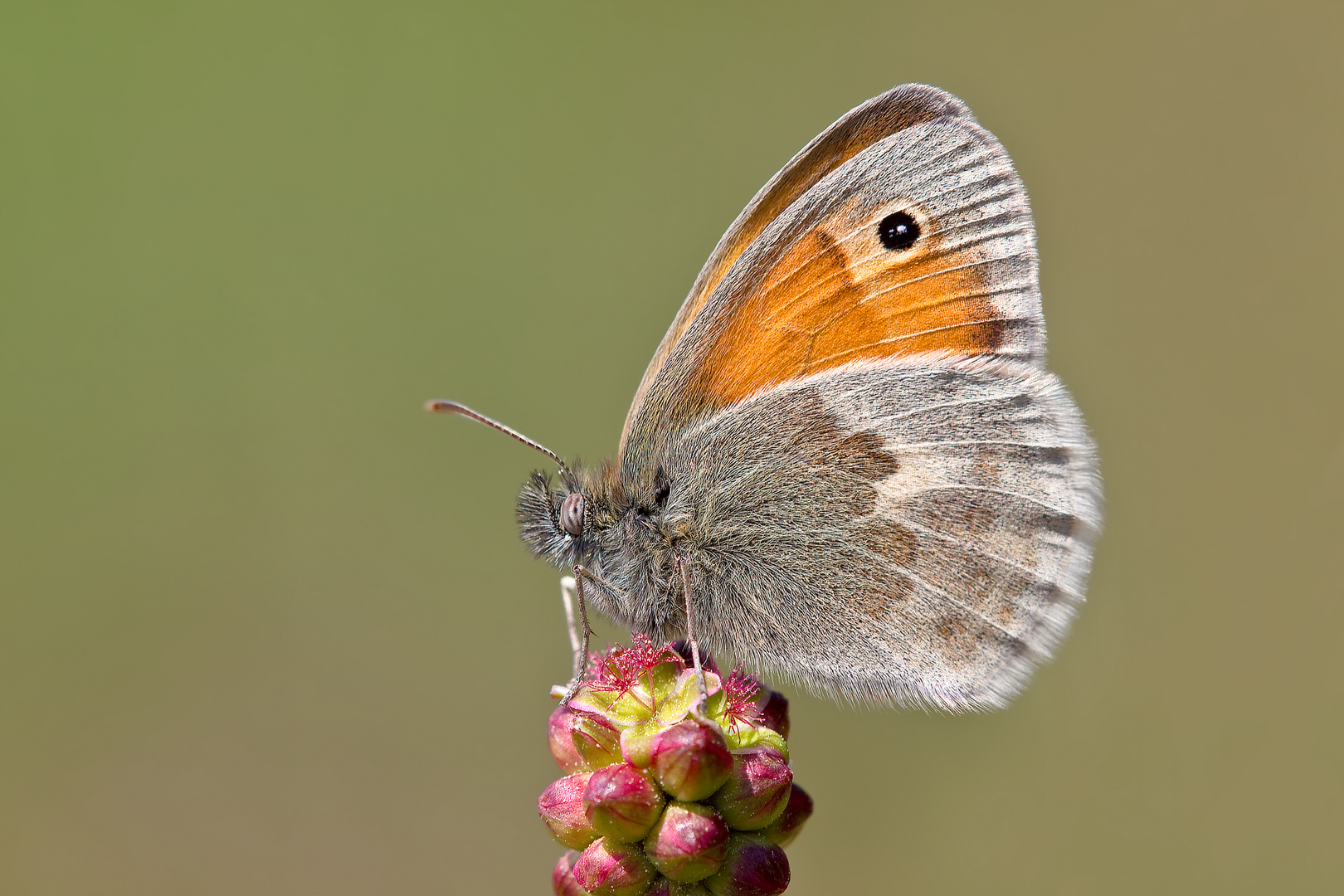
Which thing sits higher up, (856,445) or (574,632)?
(856,445)

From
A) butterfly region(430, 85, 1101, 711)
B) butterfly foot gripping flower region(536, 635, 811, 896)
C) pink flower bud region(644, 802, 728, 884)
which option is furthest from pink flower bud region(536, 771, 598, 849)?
butterfly region(430, 85, 1101, 711)

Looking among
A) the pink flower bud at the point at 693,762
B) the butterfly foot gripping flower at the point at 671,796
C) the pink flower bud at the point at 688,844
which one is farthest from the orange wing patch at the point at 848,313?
the pink flower bud at the point at 688,844

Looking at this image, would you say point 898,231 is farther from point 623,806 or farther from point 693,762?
point 623,806

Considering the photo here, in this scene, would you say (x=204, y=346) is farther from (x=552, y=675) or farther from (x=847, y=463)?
(x=847, y=463)

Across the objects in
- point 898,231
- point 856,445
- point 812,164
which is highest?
point 812,164

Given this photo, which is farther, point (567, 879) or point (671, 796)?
point (567, 879)

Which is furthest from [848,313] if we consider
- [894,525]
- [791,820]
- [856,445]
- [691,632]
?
[791,820]

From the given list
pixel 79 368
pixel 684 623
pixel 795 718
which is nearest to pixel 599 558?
pixel 684 623
